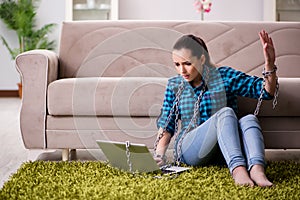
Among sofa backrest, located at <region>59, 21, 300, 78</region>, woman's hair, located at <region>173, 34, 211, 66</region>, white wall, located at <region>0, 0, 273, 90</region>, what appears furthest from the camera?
white wall, located at <region>0, 0, 273, 90</region>

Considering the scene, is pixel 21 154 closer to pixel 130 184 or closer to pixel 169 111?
pixel 169 111

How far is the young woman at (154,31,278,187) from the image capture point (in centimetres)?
224

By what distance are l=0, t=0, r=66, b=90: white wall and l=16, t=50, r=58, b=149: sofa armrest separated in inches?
147

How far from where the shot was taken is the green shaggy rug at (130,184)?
2.01 m

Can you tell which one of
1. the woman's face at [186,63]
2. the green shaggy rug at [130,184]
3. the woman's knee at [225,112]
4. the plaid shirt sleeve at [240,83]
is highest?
the woman's face at [186,63]

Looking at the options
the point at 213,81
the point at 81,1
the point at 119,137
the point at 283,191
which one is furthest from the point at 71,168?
the point at 81,1

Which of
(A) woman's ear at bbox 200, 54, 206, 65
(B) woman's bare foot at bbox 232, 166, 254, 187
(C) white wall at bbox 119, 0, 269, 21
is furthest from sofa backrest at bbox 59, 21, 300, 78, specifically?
(C) white wall at bbox 119, 0, 269, 21

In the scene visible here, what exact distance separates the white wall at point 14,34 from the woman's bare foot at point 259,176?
15.7 feet

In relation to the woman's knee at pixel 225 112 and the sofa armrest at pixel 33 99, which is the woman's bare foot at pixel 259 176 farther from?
the sofa armrest at pixel 33 99

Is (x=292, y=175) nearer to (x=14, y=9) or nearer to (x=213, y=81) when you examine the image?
(x=213, y=81)

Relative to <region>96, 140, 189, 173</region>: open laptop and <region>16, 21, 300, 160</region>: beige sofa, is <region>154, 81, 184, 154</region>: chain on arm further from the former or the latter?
<region>16, 21, 300, 160</region>: beige sofa

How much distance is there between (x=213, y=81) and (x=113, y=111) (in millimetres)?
586

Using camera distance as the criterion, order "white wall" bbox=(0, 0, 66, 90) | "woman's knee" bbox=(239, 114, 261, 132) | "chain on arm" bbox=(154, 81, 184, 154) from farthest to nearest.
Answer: "white wall" bbox=(0, 0, 66, 90) < "chain on arm" bbox=(154, 81, 184, 154) < "woman's knee" bbox=(239, 114, 261, 132)

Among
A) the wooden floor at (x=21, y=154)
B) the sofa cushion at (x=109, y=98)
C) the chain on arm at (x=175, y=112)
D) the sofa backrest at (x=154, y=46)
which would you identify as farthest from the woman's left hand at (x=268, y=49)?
the sofa backrest at (x=154, y=46)
